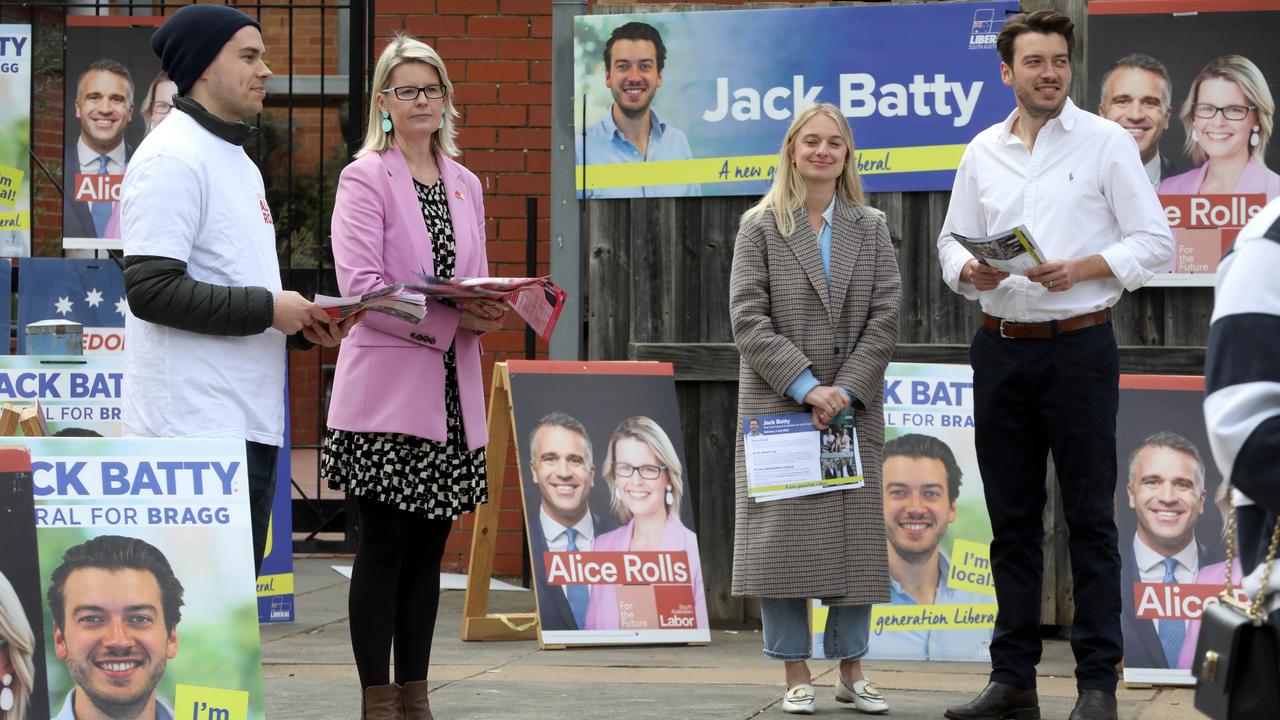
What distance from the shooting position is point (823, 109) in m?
5.14

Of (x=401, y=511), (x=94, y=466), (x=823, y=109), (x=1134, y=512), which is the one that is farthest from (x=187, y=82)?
(x=1134, y=512)

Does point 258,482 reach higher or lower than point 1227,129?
lower

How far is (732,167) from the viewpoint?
21.7ft

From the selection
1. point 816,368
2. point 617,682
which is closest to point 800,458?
point 816,368

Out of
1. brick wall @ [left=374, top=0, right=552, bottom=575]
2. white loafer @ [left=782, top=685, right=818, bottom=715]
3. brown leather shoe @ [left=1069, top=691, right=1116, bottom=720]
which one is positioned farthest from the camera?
brick wall @ [left=374, top=0, right=552, bottom=575]

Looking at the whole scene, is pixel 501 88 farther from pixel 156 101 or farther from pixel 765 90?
pixel 156 101

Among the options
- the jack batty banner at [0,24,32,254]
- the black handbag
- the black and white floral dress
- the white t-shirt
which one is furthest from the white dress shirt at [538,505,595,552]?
the black handbag

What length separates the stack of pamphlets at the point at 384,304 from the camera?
3822 millimetres

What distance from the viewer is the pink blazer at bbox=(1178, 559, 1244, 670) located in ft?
17.9

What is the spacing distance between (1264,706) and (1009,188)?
2.90 metres

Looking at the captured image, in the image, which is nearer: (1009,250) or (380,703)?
(380,703)

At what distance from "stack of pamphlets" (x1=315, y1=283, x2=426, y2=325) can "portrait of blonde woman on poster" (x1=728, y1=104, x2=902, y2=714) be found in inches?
54.7

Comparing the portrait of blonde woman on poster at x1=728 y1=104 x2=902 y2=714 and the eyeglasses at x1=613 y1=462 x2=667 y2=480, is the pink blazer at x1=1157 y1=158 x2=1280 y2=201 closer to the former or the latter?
the portrait of blonde woman on poster at x1=728 y1=104 x2=902 y2=714

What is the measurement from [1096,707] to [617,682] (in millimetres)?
1677
